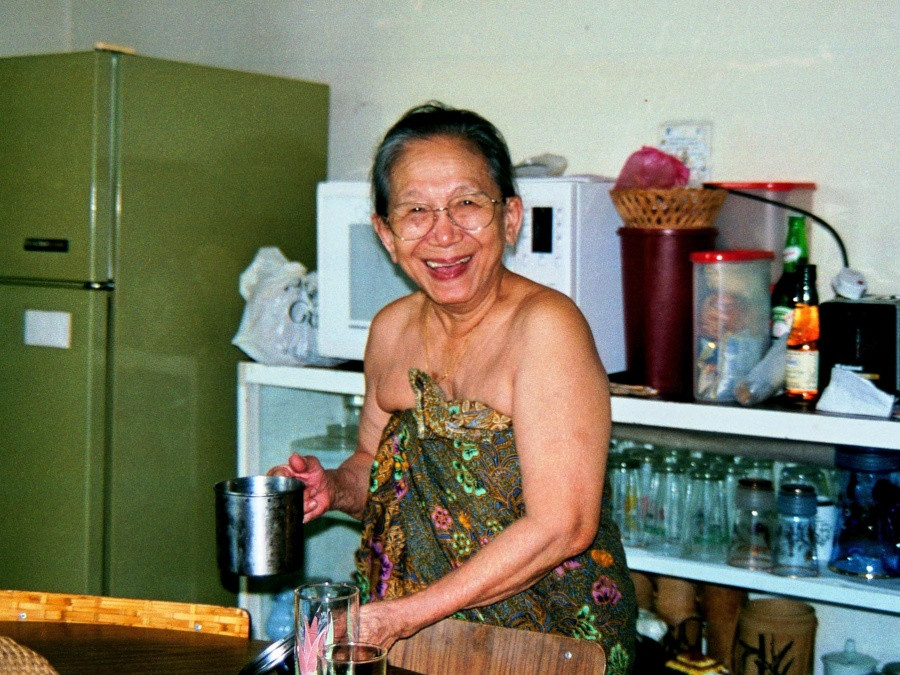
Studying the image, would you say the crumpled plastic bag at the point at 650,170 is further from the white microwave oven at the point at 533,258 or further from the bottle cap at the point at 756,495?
the bottle cap at the point at 756,495

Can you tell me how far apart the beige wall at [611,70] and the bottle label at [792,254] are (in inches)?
6.8

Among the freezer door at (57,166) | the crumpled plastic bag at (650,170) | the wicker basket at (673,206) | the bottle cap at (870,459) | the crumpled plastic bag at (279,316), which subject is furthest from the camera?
the crumpled plastic bag at (279,316)

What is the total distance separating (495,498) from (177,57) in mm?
2252

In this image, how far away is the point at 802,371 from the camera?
2.18 m

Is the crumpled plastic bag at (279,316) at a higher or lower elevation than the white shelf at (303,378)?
higher

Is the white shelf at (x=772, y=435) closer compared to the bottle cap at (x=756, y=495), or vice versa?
the white shelf at (x=772, y=435)

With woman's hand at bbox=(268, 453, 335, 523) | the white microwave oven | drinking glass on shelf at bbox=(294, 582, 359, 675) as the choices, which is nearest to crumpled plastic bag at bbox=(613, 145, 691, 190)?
the white microwave oven

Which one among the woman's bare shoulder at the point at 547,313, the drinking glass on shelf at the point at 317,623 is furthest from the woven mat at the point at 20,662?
the woman's bare shoulder at the point at 547,313

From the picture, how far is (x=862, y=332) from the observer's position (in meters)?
2.10

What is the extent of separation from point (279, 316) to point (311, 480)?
1.00m

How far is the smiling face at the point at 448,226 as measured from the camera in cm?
166

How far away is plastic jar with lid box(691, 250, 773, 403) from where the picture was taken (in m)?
2.18

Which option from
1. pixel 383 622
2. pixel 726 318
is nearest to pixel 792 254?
pixel 726 318

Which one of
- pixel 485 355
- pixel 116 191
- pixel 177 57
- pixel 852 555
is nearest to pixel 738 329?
pixel 852 555
